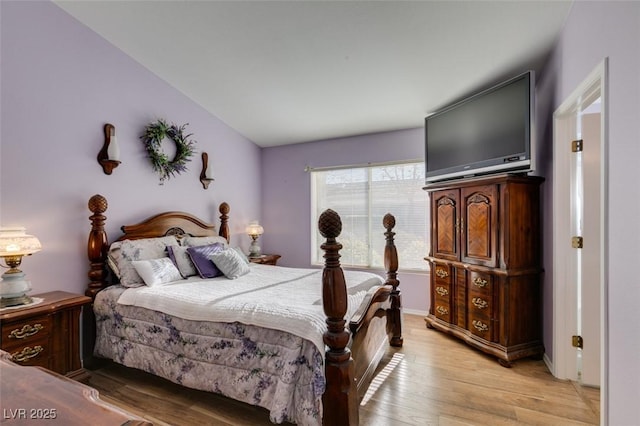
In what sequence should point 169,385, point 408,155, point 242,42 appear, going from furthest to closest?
1. point 408,155
2. point 242,42
3. point 169,385

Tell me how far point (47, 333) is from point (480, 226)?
3.57m

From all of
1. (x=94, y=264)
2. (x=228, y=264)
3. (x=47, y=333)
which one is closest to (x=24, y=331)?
(x=47, y=333)

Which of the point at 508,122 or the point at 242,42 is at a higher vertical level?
the point at 242,42

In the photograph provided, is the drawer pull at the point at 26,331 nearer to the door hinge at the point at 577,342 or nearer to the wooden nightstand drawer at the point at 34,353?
the wooden nightstand drawer at the point at 34,353

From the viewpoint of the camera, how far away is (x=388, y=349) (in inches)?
113

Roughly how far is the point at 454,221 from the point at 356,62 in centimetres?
184

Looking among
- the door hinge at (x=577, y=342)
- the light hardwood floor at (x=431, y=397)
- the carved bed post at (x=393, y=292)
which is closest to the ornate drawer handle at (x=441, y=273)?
the carved bed post at (x=393, y=292)

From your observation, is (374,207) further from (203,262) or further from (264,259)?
(203,262)

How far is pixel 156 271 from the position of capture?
2584 millimetres

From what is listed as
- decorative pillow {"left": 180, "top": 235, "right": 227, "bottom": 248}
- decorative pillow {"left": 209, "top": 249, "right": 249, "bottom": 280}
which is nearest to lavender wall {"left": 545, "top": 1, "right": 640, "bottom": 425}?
decorative pillow {"left": 209, "top": 249, "right": 249, "bottom": 280}

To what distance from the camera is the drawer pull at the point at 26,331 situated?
75.7 inches

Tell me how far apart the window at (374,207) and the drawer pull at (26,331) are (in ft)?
10.4

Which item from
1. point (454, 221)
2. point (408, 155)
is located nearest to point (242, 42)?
point (408, 155)

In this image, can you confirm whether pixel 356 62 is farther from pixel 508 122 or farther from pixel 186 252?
pixel 186 252
